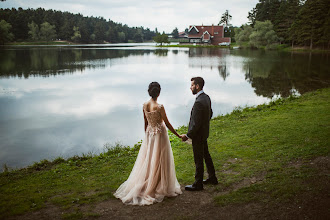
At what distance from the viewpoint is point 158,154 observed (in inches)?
217

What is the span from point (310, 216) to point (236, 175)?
2200 millimetres

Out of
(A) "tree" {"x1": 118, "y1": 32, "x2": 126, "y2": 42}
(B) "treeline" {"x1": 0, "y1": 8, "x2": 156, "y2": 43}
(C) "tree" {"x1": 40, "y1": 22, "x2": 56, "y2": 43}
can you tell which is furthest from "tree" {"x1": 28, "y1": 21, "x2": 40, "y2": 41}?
(A) "tree" {"x1": 118, "y1": 32, "x2": 126, "y2": 42}

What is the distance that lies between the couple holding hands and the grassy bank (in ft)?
2.18

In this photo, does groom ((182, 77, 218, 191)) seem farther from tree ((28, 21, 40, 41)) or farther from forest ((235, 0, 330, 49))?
tree ((28, 21, 40, 41))

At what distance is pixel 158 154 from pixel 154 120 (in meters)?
0.70

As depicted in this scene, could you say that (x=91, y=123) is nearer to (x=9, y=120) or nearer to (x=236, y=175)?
(x=9, y=120)

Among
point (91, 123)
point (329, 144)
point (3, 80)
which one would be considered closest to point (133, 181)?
point (329, 144)

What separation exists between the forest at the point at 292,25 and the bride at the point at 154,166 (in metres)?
63.3

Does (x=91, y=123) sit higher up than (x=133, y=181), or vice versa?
(x=133, y=181)

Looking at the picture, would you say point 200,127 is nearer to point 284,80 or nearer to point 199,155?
point 199,155

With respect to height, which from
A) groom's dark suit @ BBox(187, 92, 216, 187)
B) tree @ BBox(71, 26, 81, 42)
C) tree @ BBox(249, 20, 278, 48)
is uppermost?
tree @ BBox(71, 26, 81, 42)

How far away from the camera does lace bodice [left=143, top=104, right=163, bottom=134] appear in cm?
547

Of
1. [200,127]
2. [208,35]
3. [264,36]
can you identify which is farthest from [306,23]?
[200,127]

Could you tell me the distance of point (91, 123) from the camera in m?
14.5
